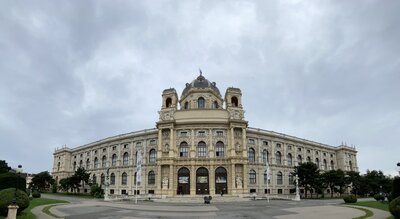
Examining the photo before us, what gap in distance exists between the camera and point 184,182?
65.8 metres

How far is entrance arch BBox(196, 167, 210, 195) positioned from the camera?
65.1 m

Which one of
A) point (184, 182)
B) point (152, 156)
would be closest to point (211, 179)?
point (184, 182)

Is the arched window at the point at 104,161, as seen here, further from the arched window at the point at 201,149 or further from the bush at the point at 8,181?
the bush at the point at 8,181

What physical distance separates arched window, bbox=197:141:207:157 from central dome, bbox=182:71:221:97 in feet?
54.5

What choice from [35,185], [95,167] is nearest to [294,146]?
[95,167]

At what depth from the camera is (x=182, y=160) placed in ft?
217

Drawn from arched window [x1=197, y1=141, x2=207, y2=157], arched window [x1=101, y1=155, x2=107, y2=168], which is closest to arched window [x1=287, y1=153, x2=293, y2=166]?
arched window [x1=197, y1=141, x2=207, y2=157]

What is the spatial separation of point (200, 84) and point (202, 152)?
788 inches

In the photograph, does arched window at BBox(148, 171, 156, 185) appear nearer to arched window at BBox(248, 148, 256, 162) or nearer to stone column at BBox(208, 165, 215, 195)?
stone column at BBox(208, 165, 215, 195)

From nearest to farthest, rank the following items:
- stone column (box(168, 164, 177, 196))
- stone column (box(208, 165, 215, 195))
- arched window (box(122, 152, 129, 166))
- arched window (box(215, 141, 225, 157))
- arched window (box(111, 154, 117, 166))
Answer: stone column (box(208, 165, 215, 195)) < stone column (box(168, 164, 177, 196)) < arched window (box(215, 141, 225, 157)) < arched window (box(122, 152, 129, 166)) < arched window (box(111, 154, 117, 166))

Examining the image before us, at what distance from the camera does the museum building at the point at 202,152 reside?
65438 mm

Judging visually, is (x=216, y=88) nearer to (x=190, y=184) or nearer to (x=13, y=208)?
(x=190, y=184)

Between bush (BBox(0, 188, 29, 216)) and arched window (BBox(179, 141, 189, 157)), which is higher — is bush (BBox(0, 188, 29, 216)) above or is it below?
below

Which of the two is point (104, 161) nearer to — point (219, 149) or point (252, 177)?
point (219, 149)
